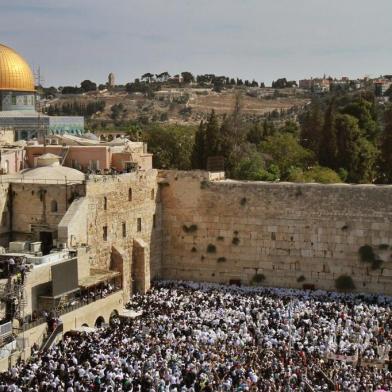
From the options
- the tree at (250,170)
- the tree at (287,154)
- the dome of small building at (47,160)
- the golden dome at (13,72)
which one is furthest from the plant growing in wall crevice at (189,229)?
the golden dome at (13,72)

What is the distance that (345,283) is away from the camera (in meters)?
29.2

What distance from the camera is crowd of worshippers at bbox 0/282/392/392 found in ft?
61.8

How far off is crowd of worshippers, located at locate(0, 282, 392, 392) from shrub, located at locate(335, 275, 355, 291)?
0.62 m

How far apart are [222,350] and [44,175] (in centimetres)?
1094

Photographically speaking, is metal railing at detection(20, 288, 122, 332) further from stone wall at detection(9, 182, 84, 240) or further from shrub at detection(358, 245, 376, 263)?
shrub at detection(358, 245, 376, 263)

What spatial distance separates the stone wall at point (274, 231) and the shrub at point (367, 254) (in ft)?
0.55

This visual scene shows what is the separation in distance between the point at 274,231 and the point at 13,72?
23.4 meters

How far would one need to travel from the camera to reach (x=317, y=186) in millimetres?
29469

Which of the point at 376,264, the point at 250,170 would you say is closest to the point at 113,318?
the point at 376,264

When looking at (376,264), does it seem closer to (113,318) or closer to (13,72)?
(113,318)

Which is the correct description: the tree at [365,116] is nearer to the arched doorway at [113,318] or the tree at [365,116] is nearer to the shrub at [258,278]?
the shrub at [258,278]

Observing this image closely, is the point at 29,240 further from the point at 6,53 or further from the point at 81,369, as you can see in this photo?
the point at 6,53

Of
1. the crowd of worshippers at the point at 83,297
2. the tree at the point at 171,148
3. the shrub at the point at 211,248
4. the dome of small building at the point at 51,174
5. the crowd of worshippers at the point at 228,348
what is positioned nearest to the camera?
the crowd of worshippers at the point at 228,348

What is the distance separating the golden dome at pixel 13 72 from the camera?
46094mm
